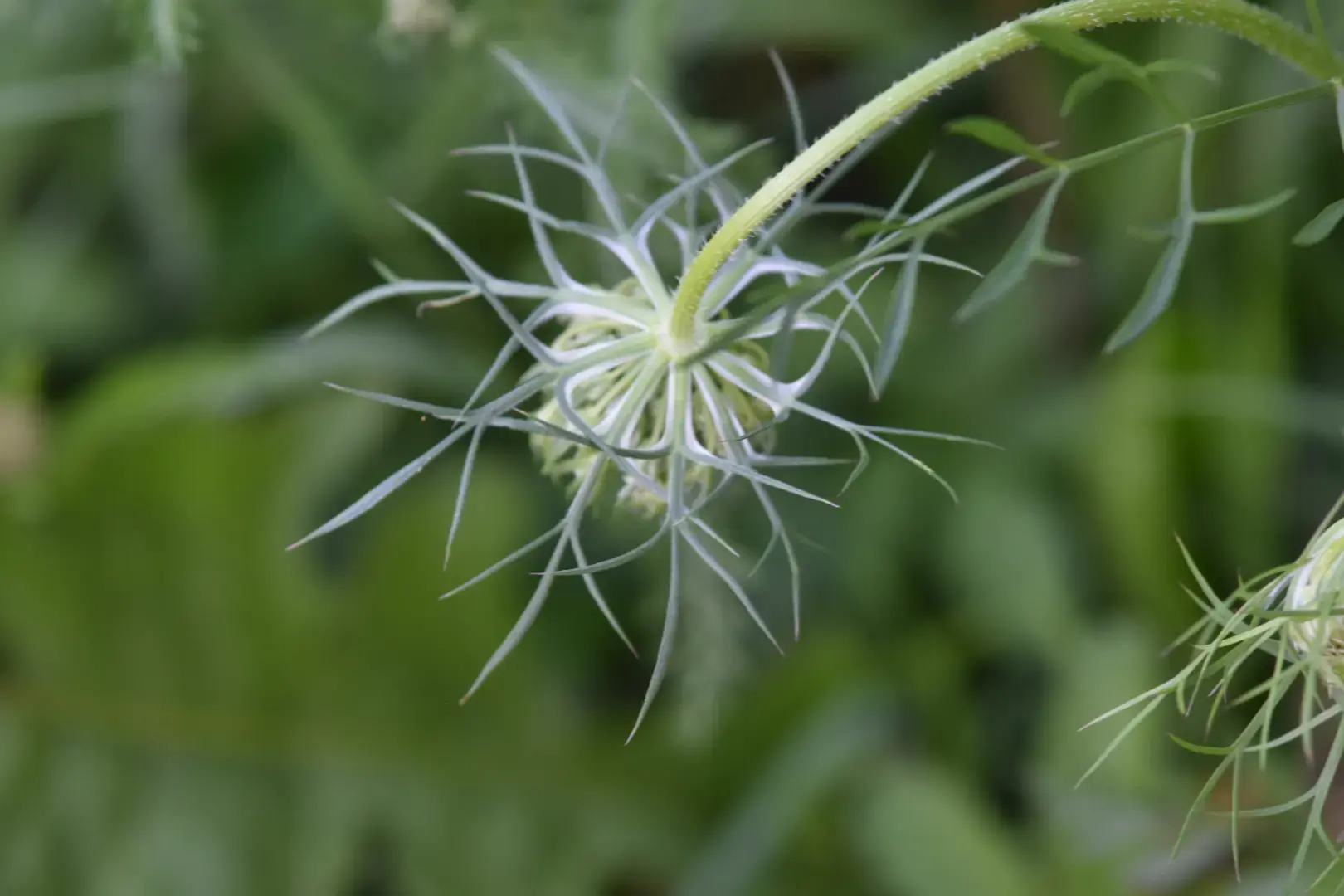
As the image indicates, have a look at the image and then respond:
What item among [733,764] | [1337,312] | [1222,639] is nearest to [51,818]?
[733,764]

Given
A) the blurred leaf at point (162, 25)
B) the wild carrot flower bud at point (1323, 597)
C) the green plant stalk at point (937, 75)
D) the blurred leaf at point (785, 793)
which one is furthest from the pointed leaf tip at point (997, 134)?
the blurred leaf at point (785, 793)

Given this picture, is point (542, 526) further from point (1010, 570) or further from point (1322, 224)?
point (1322, 224)

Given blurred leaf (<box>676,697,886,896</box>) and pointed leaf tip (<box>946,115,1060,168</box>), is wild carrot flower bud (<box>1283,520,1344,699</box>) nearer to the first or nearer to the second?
→ pointed leaf tip (<box>946,115,1060,168</box>)

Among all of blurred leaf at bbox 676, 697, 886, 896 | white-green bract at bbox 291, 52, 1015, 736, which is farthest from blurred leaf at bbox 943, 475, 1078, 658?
white-green bract at bbox 291, 52, 1015, 736

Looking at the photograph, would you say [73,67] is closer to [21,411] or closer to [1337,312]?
[21,411]

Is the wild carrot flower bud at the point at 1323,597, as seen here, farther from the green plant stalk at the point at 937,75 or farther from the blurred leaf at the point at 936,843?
the blurred leaf at the point at 936,843
